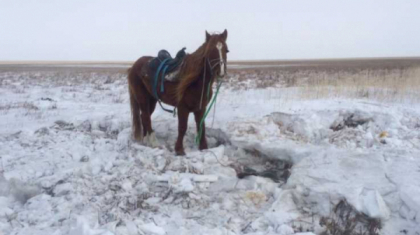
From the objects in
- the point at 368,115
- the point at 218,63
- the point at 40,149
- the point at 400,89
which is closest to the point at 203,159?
the point at 218,63

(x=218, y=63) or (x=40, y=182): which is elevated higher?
(x=218, y=63)

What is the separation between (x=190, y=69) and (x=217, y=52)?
0.60 metres

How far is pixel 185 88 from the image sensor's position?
15.8 ft

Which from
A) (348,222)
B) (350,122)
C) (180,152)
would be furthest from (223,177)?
(350,122)

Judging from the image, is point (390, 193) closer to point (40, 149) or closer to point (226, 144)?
point (226, 144)

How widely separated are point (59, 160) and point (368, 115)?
5.29m

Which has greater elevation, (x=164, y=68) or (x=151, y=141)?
(x=164, y=68)

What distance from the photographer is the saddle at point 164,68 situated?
16.9ft

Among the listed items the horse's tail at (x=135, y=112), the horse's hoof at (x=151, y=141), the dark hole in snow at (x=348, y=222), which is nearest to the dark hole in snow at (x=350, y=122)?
the dark hole in snow at (x=348, y=222)

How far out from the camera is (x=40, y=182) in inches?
157

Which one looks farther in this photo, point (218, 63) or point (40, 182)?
point (218, 63)

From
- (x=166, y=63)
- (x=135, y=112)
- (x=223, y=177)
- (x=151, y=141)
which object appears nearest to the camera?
(x=223, y=177)

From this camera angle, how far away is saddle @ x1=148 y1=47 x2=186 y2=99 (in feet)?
16.9

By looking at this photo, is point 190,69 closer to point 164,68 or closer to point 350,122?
point 164,68
